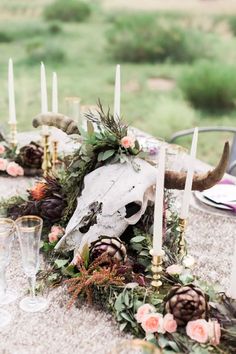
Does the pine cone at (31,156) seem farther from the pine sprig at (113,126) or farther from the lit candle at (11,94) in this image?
the pine sprig at (113,126)

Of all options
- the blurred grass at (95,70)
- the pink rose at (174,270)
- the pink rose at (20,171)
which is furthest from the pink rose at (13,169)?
the blurred grass at (95,70)

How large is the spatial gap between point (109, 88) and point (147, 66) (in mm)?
374

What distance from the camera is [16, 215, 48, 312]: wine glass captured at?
118cm

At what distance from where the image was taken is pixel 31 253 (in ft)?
3.91

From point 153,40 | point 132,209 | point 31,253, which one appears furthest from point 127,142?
point 153,40

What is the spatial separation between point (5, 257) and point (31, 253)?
5 centimetres

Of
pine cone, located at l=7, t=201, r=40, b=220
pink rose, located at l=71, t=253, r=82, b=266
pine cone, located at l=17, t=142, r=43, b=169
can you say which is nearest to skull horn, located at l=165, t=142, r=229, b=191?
pink rose, located at l=71, t=253, r=82, b=266

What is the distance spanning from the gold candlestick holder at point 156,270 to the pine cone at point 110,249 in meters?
0.09

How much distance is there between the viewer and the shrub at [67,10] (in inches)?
185

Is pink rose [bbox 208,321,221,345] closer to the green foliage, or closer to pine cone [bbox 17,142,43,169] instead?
pine cone [bbox 17,142,43,169]

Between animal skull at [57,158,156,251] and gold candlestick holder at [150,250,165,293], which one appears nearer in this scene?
gold candlestick holder at [150,250,165,293]

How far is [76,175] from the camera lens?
4.92 ft

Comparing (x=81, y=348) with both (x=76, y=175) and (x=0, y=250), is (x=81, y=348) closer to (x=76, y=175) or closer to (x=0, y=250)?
(x=0, y=250)

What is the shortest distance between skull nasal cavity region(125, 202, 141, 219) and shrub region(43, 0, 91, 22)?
3.60 metres
